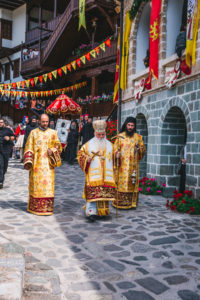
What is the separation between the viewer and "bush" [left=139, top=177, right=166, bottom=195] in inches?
356

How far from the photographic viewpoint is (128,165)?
23.9 ft

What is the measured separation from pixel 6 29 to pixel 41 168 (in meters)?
25.5

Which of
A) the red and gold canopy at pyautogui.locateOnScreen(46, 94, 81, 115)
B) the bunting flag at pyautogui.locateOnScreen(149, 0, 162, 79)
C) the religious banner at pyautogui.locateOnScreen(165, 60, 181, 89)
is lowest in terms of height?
the religious banner at pyautogui.locateOnScreen(165, 60, 181, 89)

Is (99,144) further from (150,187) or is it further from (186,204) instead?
(150,187)

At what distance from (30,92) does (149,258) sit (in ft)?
66.9

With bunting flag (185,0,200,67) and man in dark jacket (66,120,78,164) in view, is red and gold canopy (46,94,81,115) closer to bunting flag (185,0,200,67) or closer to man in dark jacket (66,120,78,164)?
man in dark jacket (66,120,78,164)

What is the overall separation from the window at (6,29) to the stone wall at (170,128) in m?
21.7

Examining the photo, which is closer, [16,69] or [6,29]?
[16,69]

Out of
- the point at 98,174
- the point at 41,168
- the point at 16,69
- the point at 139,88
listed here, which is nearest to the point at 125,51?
the point at 139,88

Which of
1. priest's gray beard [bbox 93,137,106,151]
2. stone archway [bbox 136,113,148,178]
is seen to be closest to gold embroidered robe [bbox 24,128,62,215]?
priest's gray beard [bbox 93,137,106,151]

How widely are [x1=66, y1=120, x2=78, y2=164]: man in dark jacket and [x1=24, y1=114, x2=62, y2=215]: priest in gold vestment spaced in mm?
8870

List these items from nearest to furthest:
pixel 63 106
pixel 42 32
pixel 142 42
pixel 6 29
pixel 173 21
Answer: pixel 173 21 < pixel 142 42 < pixel 63 106 < pixel 42 32 < pixel 6 29

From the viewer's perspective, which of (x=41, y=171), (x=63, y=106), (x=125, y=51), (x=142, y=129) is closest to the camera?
(x=41, y=171)

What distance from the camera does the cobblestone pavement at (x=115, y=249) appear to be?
3.43 meters
